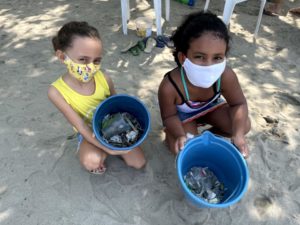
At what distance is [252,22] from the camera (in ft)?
13.8

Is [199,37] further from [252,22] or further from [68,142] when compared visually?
[252,22]

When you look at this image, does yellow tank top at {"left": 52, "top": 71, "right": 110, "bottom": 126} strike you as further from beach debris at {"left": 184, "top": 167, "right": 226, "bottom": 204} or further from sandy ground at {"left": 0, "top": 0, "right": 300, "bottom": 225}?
beach debris at {"left": 184, "top": 167, "right": 226, "bottom": 204}

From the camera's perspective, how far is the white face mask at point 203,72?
1791 millimetres

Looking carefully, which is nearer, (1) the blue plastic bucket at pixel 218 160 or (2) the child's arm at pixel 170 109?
(1) the blue plastic bucket at pixel 218 160

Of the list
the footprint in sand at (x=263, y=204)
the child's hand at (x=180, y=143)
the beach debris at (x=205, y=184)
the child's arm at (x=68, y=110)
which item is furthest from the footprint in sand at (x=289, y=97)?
the child's arm at (x=68, y=110)

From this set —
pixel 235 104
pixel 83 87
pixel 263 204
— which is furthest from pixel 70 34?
pixel 263 204

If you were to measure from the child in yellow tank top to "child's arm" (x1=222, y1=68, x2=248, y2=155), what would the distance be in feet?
2.32

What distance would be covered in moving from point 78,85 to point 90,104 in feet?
0.49

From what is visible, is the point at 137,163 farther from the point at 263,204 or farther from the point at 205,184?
the point at 263,204

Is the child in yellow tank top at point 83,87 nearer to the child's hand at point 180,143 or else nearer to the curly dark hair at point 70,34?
the curly dark hair at point 70,34

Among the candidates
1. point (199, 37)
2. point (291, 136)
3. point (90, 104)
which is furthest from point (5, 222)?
point (291, 136)

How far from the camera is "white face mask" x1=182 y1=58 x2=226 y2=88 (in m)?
1.79

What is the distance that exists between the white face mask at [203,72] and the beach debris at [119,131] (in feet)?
1.77

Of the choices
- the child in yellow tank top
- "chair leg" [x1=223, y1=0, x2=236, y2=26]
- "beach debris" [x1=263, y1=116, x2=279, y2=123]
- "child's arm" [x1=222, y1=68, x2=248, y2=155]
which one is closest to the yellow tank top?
the child in yellow tank top
